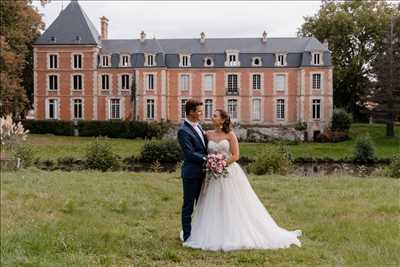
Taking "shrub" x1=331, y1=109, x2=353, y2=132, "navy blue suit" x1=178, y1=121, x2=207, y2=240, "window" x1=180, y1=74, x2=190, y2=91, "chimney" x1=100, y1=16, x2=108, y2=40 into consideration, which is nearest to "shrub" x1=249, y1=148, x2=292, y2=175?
"navy blue suit" x1=178, y1=121, x2=207, y2=240

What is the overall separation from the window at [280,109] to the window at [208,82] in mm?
4891

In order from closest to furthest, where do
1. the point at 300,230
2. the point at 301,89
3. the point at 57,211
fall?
the point at 300,230 < the point at 57,211 < the point at 301,89

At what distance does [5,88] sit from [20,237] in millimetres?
26636

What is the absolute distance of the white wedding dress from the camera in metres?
5.89

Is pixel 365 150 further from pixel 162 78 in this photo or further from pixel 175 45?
pixel 175 45

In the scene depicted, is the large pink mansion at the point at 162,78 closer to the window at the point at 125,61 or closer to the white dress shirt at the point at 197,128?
the window at the point at 125,61

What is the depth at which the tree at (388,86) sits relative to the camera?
36.2 metres

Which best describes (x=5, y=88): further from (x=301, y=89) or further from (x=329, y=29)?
(x=329, y=29)

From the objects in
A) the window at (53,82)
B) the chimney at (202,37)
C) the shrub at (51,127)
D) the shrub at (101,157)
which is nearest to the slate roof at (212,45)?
the chimney at (202,37)

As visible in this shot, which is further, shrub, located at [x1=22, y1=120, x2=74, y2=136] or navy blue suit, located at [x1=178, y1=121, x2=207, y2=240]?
shrub, located at [x1=22, y1=120, x2=74, y2=136]

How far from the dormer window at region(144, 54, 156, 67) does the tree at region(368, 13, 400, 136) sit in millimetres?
15162

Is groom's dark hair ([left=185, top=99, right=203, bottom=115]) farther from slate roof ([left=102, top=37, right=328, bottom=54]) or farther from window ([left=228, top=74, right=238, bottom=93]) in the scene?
window ([left=228, top=74, right=238, bottom=93])

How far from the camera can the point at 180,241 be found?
6250mm

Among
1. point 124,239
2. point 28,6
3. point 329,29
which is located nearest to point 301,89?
point 329,29
